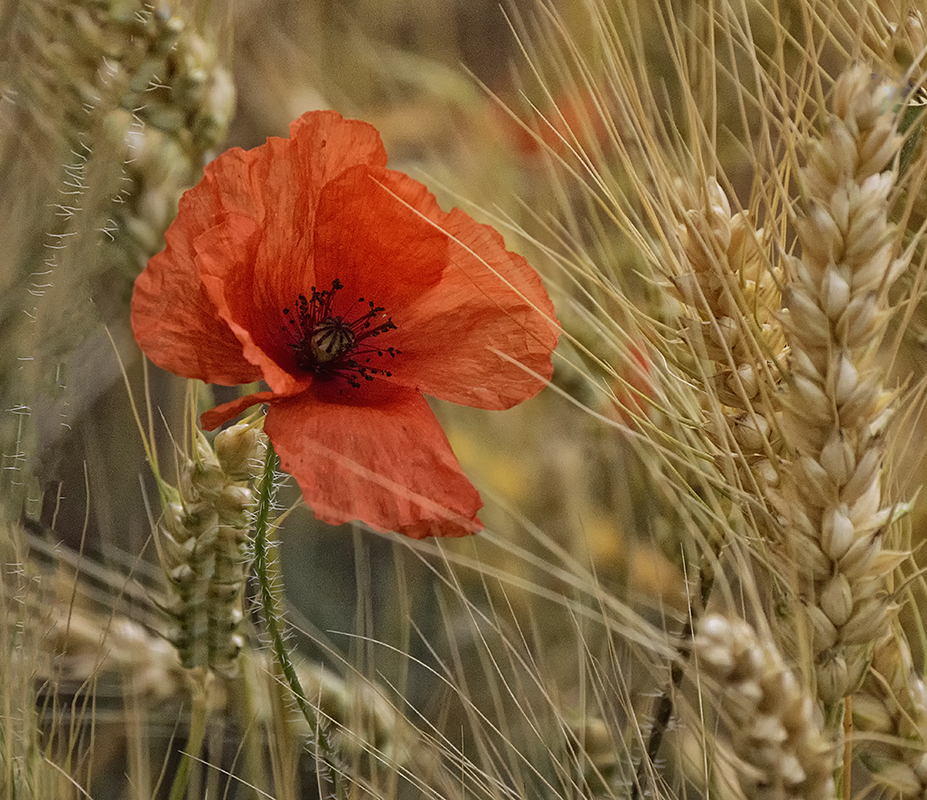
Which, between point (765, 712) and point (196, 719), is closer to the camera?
point (765, 712)

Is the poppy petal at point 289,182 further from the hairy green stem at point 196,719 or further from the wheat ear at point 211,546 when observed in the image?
the hairy green stem at point 196,719

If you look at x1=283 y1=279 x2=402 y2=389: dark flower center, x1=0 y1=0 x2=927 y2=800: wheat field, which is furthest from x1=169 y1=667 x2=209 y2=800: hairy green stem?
x1=283 y1=279 x2=402 y2=389: dark flower center

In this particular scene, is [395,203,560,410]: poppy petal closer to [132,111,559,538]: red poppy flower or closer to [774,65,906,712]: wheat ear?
[132,111,559,538]: red poppy flower

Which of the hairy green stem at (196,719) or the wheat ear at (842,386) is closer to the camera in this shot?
the wheat ear at (842,386)

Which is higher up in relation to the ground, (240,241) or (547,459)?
(240,241)

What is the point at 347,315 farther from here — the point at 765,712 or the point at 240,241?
the point at 765,712

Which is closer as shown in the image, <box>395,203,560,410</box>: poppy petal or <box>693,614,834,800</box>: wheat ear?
<box>693,614,834,800</box>: wheat ear

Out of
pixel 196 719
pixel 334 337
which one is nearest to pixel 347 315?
pixel 334 337

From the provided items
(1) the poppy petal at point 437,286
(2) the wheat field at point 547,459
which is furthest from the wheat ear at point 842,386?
(1) the poppy petal at point 437,286
